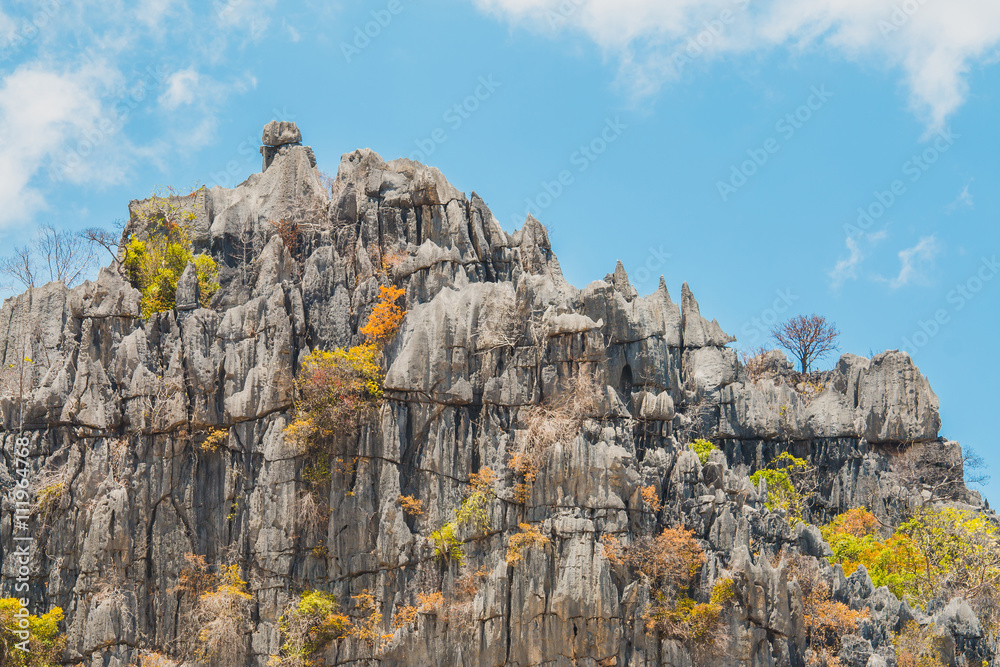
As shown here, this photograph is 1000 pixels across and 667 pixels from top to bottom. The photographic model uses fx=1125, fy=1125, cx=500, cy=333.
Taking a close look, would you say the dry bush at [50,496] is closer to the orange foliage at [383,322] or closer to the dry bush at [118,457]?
the dry bush at [118,457]

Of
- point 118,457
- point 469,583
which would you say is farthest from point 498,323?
point 118,457

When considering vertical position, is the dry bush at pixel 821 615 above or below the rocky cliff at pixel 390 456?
below

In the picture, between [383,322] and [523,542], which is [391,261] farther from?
[523,542]

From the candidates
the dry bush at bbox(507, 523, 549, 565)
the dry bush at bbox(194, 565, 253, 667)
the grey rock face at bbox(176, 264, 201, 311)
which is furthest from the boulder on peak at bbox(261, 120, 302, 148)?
the dry bush at bbox(507, 523, 549, 565)

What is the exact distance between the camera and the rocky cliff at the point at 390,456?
3253 cm

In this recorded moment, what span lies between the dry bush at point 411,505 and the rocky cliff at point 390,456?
0.21m

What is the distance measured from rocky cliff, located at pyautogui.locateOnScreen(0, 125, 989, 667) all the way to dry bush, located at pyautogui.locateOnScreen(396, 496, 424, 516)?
21cm

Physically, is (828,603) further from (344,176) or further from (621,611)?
(344,176)

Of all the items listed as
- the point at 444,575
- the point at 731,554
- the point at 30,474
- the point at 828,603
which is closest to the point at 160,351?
the point at 30,474

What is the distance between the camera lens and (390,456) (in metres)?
34.6

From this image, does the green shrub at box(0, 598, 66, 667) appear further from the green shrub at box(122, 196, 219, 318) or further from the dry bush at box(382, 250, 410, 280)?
the dry bush at box(382, 250, 410, 280)

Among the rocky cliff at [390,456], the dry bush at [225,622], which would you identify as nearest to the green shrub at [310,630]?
the rocky cliff at [390,456]

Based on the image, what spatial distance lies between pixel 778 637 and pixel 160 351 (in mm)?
21735

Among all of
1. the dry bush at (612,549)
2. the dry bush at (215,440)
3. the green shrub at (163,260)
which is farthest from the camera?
the green shrub at (163,260)
